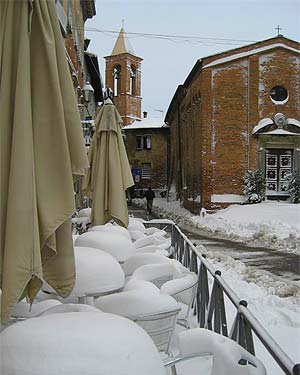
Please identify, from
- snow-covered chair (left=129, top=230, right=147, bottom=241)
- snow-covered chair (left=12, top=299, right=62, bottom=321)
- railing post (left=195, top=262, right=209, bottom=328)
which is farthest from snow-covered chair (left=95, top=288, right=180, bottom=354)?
snow-covered chair (left=129, top=230, right=147, bottom=241)

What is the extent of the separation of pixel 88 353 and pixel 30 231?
0.67 metres

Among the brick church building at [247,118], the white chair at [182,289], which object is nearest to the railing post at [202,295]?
the white chair at [182,289]

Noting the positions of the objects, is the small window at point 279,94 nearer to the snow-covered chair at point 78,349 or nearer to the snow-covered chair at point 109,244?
the snow-covered chair at point 109,244

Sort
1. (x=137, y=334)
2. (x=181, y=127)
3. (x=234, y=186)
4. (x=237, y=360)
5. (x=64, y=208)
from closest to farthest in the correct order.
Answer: (x=137, y=334) < (x=237, y=360) < (x=64, y=208) < (x=234, y=186) < (x=181, y=127)

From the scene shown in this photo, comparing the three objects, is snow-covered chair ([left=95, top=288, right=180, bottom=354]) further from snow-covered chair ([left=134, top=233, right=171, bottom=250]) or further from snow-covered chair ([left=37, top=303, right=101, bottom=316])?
snow-covered chair ([left=134, top=233, right=171, bottom=250])

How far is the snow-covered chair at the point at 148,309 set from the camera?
2.64 m

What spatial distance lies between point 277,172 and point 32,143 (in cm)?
2000

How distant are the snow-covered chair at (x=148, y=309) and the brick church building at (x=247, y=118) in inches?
716

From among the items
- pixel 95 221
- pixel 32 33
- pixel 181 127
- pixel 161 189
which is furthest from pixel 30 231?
pixel 161 189

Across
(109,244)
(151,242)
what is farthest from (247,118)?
(109,244)

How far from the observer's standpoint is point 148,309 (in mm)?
2658

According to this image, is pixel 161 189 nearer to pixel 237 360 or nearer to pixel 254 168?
pixel 254 168

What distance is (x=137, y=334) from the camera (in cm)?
171

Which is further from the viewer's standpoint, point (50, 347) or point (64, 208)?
point (64, 208)
